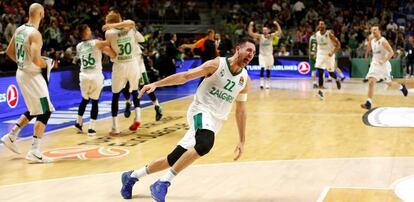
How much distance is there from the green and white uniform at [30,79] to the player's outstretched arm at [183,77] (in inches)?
107

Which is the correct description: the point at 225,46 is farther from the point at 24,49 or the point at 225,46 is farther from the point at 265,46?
the point at 24,49

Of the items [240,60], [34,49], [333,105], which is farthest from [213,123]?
[333,105]

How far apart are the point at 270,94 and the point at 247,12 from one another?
12683 millimetres

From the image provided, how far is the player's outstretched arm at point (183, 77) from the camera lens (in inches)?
206

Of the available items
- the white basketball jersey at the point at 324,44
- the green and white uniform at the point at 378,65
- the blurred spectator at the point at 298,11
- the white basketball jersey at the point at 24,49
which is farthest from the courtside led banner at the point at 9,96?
the blurred spectator at the point at 298,11

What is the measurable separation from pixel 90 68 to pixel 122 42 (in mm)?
672

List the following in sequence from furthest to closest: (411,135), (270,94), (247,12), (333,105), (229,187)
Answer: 1. (247,12)
2. (270,94)
3. (333,105)
4. (411,135)
5. (229,187)

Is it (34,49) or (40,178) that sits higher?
(34,49)

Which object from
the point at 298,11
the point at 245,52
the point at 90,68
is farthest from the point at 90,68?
the point at 298,11

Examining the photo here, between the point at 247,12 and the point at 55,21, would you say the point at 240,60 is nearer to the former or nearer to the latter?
the point at 55,21

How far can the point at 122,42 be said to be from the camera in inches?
383

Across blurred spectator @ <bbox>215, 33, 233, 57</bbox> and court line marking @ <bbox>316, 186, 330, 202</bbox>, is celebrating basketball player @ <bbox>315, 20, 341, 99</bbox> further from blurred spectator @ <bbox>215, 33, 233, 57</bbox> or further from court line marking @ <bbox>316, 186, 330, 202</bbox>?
court line marking @ <bbox>316, 186, 330, 202</bbox>

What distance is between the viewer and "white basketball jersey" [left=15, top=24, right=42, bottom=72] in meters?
7.50

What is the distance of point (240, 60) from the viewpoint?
5508 millimetres
